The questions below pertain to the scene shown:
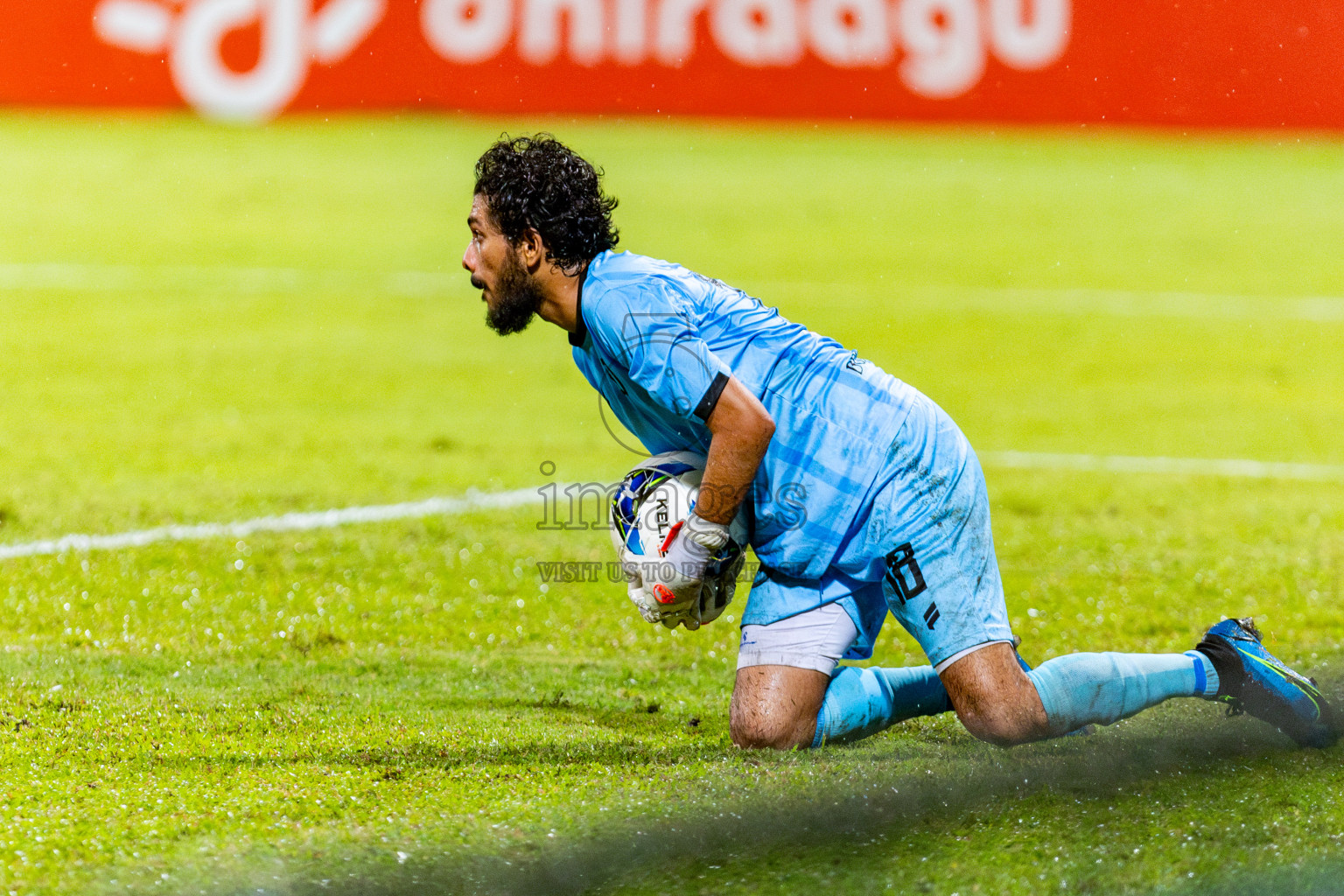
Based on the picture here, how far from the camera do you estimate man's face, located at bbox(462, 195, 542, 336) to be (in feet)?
12.6

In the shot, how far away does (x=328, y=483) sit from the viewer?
23.8 feet

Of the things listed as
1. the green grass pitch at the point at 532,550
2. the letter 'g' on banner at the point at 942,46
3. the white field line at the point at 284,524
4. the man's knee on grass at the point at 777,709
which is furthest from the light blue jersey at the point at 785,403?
the letter 'g' on banner at the point at 942,46

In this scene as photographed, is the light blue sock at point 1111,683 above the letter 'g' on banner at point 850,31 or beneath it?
beneath

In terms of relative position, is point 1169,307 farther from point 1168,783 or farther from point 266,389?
point 1168,783

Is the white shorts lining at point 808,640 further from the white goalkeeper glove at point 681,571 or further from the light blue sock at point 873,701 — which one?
the white goalkeeper glove at point 681,571

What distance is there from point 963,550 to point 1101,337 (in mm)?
Result: 8112

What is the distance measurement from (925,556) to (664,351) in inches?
36.9

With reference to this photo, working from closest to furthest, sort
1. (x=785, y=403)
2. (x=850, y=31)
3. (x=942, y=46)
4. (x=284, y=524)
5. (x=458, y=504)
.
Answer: (x=785, y=403)
(x=284, y=524)
(x=458, y=504)
(x=850, y=31)
(x=942, y=46)

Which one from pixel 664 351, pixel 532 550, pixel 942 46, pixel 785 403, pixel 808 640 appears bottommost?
pixel 532 550

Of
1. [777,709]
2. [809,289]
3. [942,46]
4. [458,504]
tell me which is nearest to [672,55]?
[942,46]

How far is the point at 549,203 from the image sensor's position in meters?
3.77

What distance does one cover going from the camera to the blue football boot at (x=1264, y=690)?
155 inches

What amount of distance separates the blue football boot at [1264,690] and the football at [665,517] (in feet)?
4.76

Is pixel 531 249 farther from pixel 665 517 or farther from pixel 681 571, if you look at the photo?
pixel 681 571
